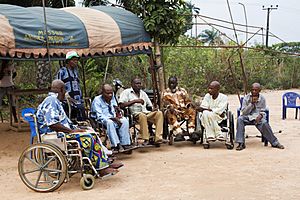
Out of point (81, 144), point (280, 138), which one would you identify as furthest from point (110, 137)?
point (280, 138)

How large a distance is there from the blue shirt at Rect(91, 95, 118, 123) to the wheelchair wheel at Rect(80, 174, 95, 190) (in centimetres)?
149

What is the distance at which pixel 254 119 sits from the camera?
23.6ft

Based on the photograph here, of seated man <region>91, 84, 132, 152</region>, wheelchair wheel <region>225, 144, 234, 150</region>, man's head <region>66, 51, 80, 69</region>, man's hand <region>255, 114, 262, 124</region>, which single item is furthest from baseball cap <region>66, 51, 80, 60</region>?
man's hand <region>255, 114, 262, 124</region>

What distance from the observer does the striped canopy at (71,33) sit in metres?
6.39

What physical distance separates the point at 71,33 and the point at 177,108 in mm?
2171

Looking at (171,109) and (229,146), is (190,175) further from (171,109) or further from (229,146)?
(171,109)

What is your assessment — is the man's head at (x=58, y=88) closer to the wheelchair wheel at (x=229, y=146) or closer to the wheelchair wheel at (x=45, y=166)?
the wheelchair wheel at (x=45, y=166)

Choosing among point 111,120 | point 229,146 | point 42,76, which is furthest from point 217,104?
point 42,76

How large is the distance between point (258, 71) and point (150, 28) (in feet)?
38.9

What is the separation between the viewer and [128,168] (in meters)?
5.93

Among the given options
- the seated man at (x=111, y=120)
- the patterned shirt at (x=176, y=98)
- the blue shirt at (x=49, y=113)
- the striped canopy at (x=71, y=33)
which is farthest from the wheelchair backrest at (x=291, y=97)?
the blue shirt at (x=49, y=113)

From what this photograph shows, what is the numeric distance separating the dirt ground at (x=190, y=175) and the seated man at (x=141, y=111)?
11.9 inches

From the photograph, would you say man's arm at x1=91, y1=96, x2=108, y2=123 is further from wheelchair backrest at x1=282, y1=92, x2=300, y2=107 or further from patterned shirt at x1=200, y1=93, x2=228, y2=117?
wheelchair backrest at x1=282, y1=92, x2=300, y2=107

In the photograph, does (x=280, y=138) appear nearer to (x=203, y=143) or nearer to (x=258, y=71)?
(x=203, y=143)
